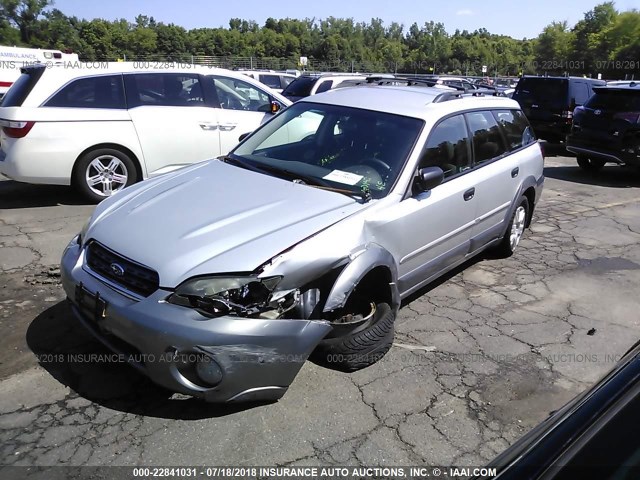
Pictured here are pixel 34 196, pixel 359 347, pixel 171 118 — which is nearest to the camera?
pixel 359 347

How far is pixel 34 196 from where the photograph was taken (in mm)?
7203

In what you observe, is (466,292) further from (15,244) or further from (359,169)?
(15,244)

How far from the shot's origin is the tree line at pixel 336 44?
65625 mm

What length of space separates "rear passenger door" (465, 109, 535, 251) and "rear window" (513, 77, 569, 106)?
8646mm

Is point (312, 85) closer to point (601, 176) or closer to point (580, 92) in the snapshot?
point (601, 176)

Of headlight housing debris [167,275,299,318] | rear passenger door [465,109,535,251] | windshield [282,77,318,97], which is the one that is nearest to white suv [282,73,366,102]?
windshield [282,77,318,97]

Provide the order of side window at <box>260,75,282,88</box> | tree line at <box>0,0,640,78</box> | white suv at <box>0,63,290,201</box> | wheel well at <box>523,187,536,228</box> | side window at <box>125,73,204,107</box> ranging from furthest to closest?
tree line at <box>0,0,640,78</box>
side window at <box>260,75,282,88</box>
side window at <box>125,73,204,107</box>
white suv at <box>0,63,290,201</box>
wheel well at <box>523,187,536,228</box>

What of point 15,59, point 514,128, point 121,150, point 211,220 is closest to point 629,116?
point 514,128

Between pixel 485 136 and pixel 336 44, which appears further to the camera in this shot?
pixel 336 44

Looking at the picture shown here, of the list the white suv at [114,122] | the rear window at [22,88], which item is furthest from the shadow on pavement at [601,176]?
the rear window at [22,88]

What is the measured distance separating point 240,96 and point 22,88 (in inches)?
111

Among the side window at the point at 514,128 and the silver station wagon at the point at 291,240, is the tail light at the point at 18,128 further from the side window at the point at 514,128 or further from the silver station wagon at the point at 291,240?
the side window at the point at 514,128

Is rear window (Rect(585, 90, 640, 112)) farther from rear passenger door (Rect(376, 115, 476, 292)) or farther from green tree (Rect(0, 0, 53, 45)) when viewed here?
green tree (Rect(0, 0, 53, 45))

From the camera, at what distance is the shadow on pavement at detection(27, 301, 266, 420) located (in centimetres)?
300
